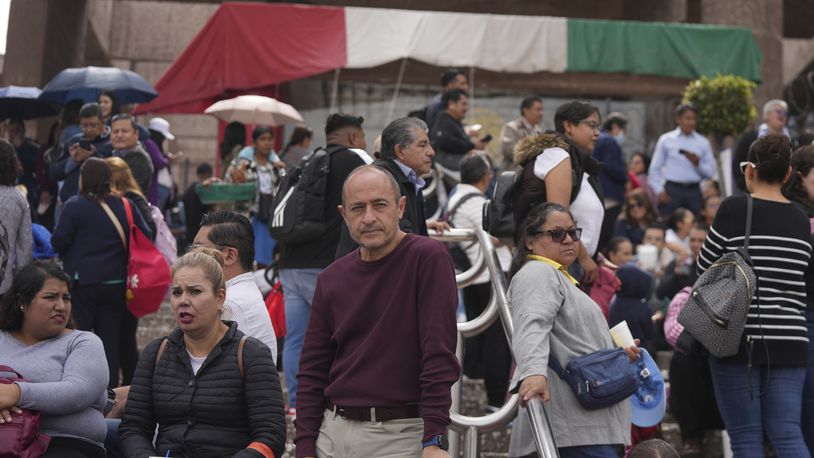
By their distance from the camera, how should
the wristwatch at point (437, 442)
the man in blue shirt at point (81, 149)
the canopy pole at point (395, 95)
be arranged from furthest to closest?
1. the canopy pole at point (395, 95)
2. the man in blue shirt at point (81, 149)
3. the wristwatch at point (437, 442)

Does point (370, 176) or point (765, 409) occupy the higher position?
point (370, 176)

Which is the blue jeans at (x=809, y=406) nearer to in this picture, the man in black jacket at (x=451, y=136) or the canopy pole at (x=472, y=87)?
the man in black jacket at (x=451, y=136)

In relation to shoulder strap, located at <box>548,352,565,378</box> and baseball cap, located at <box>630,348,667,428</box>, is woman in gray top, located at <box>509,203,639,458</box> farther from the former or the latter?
baseball cap, located at <box>630,348,667,428</box>

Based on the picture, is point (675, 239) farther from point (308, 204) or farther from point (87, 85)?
point (308, 204)

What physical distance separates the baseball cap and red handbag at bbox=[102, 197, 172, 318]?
3090 millimetres

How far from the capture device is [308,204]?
6.66 metres

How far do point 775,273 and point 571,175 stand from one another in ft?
3.79

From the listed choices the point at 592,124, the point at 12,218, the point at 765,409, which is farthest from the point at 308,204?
the point at 765,409

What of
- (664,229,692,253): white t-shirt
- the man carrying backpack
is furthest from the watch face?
(664,229,692,253): white t-shirt

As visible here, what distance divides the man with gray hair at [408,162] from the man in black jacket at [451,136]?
136 inches

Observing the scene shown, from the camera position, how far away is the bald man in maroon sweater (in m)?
4.18

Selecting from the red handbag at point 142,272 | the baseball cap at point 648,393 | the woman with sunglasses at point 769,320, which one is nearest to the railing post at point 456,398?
the baseball cap at point 648,393

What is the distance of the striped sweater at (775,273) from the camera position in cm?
546

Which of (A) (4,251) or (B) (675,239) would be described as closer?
(A) (4,251)
